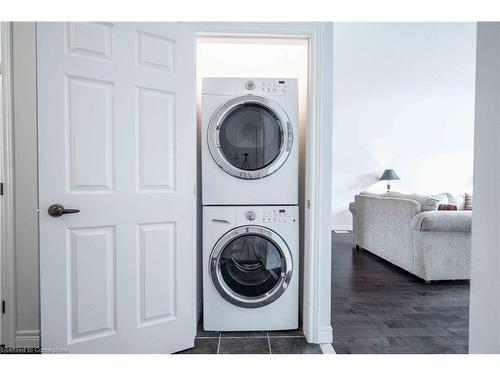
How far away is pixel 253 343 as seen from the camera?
5.90 feet

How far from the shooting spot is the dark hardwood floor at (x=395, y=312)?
1.76 metres

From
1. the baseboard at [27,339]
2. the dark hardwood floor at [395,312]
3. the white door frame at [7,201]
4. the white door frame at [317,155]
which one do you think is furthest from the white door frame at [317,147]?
the baseboard at [27,339]

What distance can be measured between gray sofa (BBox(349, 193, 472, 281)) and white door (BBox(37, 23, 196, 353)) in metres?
2.24

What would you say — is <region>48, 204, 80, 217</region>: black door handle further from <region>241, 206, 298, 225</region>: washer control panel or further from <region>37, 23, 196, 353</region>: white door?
<region>241, 206, 298, 225</region>: washer control panel

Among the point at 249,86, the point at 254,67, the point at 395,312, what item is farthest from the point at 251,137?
the point at 395,312

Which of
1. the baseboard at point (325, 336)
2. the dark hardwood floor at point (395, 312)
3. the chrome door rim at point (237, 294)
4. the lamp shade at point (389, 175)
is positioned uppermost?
the lamp shade at point (389, 175)

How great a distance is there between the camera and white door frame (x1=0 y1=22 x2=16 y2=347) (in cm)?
160

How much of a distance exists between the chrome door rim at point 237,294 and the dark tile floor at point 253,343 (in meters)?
0.20

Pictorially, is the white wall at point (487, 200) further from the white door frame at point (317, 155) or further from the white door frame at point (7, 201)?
the white door frame at point (7, 201)

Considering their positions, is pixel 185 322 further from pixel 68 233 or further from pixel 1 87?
pixel 1 87

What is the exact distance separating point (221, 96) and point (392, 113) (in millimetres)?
5202

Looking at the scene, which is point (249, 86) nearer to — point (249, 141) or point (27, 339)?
point (249, 141)

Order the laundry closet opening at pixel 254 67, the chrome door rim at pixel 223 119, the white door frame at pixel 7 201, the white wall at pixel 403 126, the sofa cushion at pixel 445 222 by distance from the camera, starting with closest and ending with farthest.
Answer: the white door frame at pixel 7 201, the chrome door rim at pixel 223 119, the laundry closet opening at pixel 254 67, the sofa cushion at pixel 445 222, the white wall at pixel 403 126

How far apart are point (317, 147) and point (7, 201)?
6.02 ft
